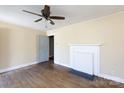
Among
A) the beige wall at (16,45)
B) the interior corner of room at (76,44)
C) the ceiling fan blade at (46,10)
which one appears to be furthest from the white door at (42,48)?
the ceiling fan blade at (46,10)

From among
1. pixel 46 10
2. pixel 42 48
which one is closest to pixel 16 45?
pixel 42 48

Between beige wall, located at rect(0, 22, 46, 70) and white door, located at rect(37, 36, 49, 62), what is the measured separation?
0.73 ft

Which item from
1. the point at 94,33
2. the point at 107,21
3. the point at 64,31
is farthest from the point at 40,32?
the point at 107,21

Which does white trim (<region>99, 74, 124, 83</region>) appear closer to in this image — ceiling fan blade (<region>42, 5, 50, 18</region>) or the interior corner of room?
the interior corner of room

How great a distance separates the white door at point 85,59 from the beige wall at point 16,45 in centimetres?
270

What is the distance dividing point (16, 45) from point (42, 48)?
1.89 meters

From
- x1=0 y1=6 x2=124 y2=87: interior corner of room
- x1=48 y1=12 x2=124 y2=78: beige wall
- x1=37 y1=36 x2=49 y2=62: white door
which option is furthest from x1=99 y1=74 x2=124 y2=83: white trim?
x1=37 y1=36 x2=49 y2=62: white door

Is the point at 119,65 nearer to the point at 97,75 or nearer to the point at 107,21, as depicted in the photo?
the point at 97,75

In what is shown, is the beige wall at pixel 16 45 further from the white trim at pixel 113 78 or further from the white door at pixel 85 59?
the white trim at pixel 113 78

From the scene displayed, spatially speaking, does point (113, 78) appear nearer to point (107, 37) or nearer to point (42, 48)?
point (107, 37)

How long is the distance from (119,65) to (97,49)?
933 millimetres

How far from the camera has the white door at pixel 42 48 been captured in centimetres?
677

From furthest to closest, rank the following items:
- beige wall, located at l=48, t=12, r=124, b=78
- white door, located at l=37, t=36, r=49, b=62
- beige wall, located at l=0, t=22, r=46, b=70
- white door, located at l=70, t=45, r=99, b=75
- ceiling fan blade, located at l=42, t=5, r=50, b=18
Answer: white door, located at l=37, t=36, r=49, b=62 < beige wall, located at l=0, t=22, r=46, b=70 < white door, located at l=70, t=45, r=99, b=75 < beige wall, located at l=48, t=12, r=124, b=78 < ceiling fan blade, located at l=42, t=5, r=50, b=18

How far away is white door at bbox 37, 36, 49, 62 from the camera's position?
6773 mm
